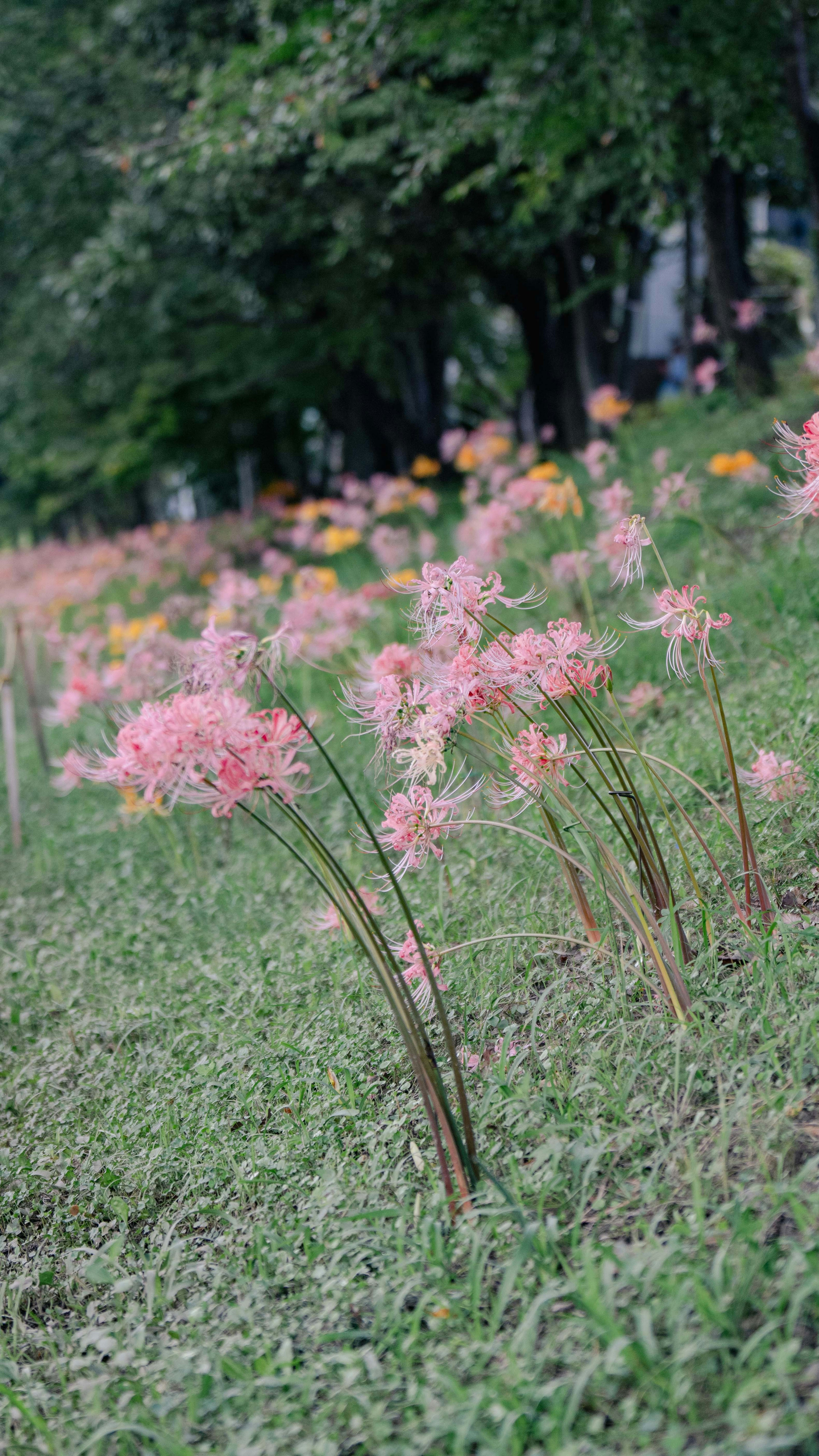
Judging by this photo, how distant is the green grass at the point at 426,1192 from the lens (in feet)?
5.62

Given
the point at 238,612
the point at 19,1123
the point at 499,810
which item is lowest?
the point at 19,1123

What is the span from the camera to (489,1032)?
9.06 feet

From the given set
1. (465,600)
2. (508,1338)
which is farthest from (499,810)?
(508,1338)

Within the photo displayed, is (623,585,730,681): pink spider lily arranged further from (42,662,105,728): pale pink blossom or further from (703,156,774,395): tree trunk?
(703,156,774,395): tree trunk

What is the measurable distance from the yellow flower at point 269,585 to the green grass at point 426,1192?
300 cm

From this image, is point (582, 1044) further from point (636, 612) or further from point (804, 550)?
point (636, 612)

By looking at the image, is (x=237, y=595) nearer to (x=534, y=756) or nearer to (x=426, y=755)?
(x=534, y=756)

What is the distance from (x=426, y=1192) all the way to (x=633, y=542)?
4.89ft

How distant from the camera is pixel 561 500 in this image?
16.9 ft

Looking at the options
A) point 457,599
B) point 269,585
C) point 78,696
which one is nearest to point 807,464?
point 457,599

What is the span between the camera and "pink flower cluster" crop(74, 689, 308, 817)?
2.00 meters

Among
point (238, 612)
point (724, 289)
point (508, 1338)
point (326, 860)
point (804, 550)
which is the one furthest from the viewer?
point (724, 289)

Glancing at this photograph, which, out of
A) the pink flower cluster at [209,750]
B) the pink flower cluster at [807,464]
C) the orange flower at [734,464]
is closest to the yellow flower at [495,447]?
the orange flower at [734,464]

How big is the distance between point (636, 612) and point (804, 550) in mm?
1114
